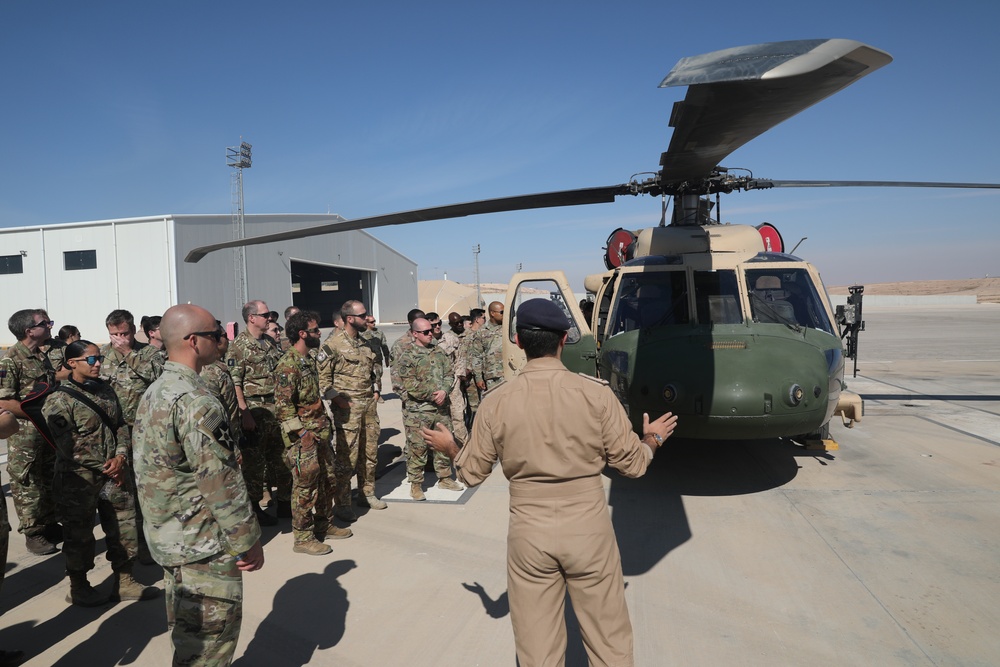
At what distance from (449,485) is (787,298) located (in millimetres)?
3537

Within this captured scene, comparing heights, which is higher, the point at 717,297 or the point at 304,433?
the point at 717,297

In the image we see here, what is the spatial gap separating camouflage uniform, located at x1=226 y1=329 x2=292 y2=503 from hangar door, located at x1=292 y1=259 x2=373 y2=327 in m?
27.1

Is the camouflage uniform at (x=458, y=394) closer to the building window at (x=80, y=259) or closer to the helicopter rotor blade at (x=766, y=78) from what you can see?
the helicopter rotor blade at (x=766, y=78)

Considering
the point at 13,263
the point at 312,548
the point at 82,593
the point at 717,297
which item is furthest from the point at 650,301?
the point at 13,263

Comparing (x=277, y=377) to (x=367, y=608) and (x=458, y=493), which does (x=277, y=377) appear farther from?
(x=458, y=493)

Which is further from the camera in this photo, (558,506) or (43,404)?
(43,404)

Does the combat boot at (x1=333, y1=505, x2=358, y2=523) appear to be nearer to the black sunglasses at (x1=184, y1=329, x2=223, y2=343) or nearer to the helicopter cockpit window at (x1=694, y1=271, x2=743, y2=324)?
the black sunglasses at (x1=184, y1=329, x2=223, y2=343)

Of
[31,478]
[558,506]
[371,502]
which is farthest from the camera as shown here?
[371,502]

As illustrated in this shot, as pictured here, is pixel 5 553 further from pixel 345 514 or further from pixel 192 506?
pixel 345 514

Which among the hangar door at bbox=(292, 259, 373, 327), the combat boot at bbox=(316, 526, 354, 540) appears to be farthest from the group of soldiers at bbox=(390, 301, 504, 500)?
the hangar door at bbox=(292, 259, 373, 327)

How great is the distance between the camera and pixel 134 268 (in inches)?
818

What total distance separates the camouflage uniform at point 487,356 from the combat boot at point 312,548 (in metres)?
3.43

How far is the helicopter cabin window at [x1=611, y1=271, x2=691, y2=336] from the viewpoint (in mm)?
5215

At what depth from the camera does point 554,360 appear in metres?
2.18
